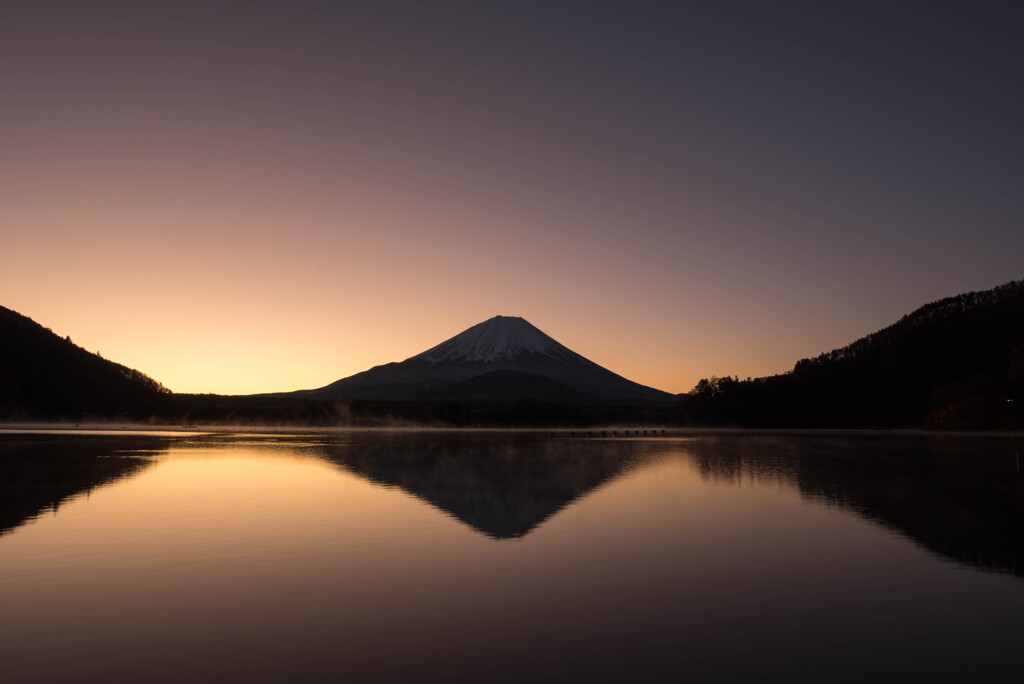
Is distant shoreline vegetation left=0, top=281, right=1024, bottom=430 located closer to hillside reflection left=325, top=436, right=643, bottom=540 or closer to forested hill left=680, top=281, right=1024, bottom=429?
forested hill left=680, top=281, right=1024, bottom=429

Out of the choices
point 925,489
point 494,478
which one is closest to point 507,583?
point 494,478

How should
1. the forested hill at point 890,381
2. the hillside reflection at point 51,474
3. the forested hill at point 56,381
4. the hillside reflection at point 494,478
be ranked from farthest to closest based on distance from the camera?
the forested hill at point 56,381 < the forested hill at point 890,381 < the hillside reflection at point 51,474 < the hillside reflection at point 494,478

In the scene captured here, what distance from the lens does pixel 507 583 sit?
51.8 feet

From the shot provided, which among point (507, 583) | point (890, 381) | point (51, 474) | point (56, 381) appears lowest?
point (507, 583)

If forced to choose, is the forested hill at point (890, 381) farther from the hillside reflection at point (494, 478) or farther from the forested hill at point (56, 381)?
the forested hill at point (56, 381)

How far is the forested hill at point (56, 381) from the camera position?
15588 cm

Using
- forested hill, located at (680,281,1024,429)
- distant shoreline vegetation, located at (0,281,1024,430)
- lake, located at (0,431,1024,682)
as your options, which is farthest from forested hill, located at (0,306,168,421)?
lake, located at (0,431,1024,682)

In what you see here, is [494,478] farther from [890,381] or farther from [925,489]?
[890,381]

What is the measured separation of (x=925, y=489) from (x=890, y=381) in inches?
5049

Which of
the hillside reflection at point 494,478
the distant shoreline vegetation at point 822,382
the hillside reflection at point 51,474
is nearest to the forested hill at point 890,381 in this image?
the distant shoreline vegetation at point 822,382

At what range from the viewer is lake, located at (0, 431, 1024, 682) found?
425 inches

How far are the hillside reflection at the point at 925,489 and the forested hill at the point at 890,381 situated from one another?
7768 cm

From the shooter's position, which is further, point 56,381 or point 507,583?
point 56,381

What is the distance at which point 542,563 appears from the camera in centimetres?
1791
